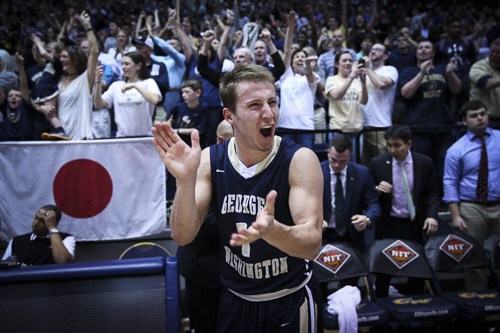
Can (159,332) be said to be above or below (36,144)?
below

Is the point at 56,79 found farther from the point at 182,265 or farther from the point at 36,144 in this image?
the point at 182,265

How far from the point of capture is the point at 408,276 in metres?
5.57

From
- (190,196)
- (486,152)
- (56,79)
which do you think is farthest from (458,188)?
(56,79)

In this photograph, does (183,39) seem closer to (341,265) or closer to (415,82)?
(415,82)

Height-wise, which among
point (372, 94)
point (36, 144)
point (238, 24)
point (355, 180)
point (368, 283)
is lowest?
point (368, 283)

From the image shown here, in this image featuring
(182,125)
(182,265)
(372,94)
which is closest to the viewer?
(182,265)

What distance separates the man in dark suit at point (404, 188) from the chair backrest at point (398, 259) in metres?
0.49

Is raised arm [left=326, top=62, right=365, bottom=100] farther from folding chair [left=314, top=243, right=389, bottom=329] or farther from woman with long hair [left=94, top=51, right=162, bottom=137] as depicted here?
folding chair [left=314, top=243, right=389, bottom=329]

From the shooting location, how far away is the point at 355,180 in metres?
5.98

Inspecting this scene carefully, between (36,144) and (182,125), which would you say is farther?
(182,125)

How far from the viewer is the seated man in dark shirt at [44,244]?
5.49 meters

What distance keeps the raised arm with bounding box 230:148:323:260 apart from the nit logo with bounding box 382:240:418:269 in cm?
312

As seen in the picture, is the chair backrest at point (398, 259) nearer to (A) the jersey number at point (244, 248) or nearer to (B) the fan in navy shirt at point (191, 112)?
(B) the fan in navy shirt at point (191, 112)

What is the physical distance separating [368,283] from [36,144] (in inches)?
158
